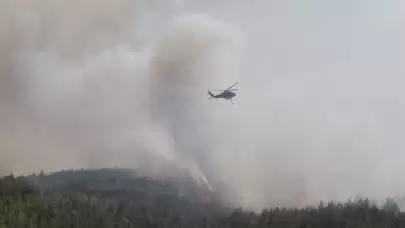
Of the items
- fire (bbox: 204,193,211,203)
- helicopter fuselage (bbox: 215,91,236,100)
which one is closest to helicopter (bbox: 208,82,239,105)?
helicopter fuselage (bbox: 215,91,236,100)

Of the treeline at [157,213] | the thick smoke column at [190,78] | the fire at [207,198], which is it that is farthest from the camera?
the thick smoke column at [190,78]

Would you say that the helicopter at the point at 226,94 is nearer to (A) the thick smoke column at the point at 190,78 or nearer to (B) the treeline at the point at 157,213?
(A) the thick smoke column at the point at 190,78

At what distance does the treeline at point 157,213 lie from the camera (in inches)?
143

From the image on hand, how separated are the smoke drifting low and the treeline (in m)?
0.14

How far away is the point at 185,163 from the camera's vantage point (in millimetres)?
4078

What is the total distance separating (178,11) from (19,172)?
A: 1575 mm

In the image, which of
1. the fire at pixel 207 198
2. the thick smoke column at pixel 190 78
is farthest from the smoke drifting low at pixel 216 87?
the fire at pixel 207 198

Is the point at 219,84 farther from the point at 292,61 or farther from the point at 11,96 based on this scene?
the point at 11,96

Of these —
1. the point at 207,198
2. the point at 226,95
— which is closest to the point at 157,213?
the point at 207,198

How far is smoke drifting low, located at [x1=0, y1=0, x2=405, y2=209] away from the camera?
402 centimetres

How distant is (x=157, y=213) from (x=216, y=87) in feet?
3.08

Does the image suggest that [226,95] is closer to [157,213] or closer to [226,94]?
[226,94]

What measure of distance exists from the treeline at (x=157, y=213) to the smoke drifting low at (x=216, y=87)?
5.6 inches

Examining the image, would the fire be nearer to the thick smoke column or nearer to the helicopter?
the thick smoke column
